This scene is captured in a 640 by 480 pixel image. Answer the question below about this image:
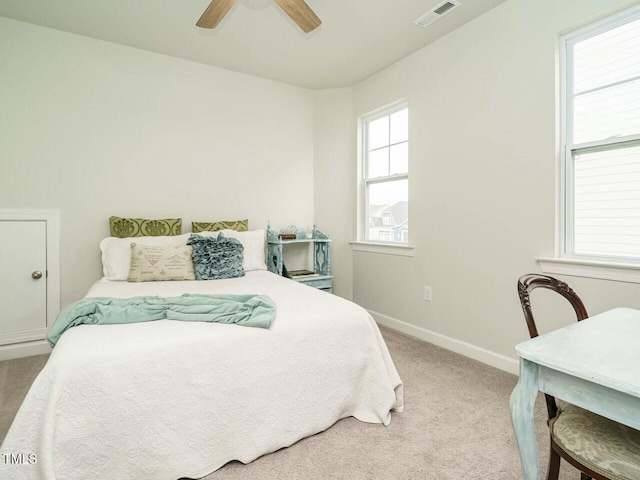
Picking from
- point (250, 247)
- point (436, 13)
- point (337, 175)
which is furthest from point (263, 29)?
point (250, 247)

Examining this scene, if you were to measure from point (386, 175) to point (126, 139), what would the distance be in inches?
99.1

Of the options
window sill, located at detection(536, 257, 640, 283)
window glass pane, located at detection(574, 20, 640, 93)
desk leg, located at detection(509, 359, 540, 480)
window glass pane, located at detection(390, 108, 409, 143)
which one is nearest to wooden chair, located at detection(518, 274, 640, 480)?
desk leg, located at detection(509, 359, 540, 480)

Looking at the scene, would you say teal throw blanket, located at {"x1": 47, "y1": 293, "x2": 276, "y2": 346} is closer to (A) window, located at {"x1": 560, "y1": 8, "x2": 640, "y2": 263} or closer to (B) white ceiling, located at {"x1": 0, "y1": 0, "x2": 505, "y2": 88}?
(A) window, located at {"x1": 560, "y1": 8, "x2": 640, "y2": 263}

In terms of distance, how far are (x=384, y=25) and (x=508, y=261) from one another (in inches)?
81.2

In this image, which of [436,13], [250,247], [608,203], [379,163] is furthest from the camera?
[379,163]

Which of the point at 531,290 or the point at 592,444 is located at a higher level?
the point at 531,290

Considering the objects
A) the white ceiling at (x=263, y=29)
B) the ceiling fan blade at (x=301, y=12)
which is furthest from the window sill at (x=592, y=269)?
the ceiling fan blade at (x=301, y=12)

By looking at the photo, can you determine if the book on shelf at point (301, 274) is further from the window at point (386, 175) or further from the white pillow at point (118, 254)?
the white pillow at point (118, 254)

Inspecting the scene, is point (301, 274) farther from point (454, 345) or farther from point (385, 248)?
point (454, 345)

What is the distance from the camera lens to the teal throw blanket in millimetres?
1599

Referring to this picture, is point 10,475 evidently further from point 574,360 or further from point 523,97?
point 523,97

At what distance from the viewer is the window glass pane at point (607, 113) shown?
75.6 inches

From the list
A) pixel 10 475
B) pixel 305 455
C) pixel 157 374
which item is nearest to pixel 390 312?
pixel 305 455

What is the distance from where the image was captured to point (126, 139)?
3109mm
